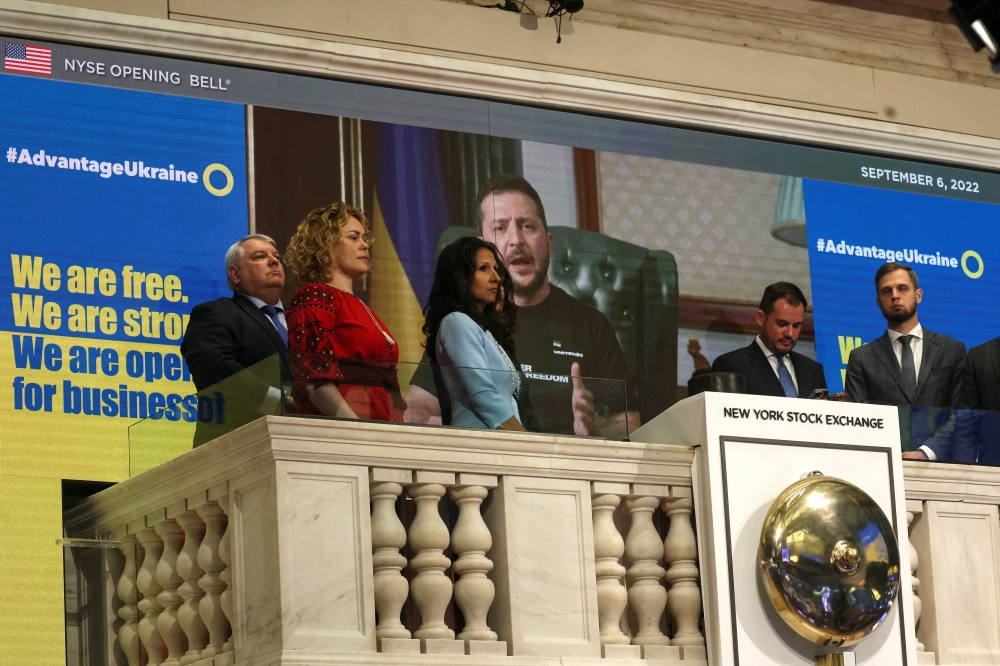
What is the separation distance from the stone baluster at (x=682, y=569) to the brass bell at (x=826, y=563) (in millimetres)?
201

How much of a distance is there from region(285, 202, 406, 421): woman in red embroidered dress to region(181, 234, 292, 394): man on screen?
24 cm

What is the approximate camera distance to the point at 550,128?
7.47m

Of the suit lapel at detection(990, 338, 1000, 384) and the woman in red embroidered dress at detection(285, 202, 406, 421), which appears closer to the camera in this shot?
the woman in red embroidered dress at detection(285, 202, 406, 421)

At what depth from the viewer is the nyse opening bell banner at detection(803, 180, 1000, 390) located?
7.96 m

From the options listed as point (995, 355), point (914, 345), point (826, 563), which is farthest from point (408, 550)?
point (914, 345)

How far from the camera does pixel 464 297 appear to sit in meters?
4.79

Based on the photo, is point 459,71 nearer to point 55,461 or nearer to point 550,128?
point 550,128

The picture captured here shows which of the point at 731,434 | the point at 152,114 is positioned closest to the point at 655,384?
the point at 152,114

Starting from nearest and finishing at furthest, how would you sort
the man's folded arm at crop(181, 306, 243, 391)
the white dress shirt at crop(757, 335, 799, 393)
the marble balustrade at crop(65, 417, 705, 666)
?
the marble balustrade at crop(65, 417, 705, 666) < the man's folded arm at crop(181, 306, 243, 391) < the white dress shirt at crop(757, 335, 799, 393)

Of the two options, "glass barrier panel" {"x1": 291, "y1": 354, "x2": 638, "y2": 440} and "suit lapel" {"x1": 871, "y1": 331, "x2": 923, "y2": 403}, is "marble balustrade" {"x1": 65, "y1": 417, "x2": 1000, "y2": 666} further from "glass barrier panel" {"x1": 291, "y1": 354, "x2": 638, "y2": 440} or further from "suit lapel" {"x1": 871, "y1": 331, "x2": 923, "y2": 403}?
"suit lapel" {"x1": 871, "y1": 331, "x2": 923, "y2": 403}

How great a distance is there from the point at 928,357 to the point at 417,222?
2.23 m

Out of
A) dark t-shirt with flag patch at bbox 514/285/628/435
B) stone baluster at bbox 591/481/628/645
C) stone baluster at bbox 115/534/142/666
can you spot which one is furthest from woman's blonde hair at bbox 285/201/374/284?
dark t-shirt with flag patch at bbox 514/285/628/435

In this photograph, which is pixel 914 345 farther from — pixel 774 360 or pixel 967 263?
pixel 967 263

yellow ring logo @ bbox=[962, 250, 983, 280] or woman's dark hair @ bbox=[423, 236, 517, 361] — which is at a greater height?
yellow ring logo @ bbox=[962, 250, 983, 280]
